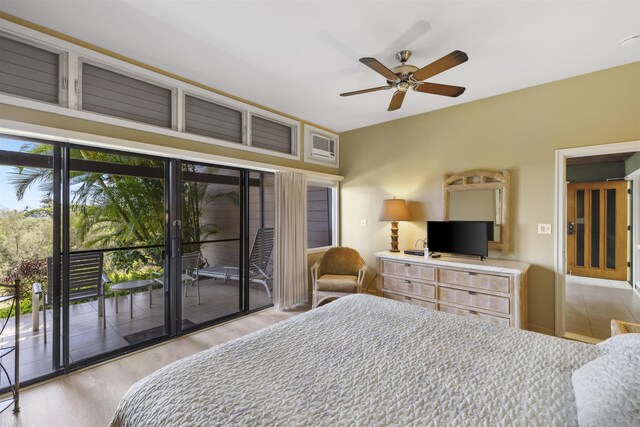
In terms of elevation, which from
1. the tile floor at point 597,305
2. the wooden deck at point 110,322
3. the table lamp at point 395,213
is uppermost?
the table lamp at point 395,213

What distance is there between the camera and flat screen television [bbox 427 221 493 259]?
3.33 meters

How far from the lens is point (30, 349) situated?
2498 millimetres

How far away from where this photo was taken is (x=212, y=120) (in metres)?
3.38

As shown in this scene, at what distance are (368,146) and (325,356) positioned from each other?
12.5ft

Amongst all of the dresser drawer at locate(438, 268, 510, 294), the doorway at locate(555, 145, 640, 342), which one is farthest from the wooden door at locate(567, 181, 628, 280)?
the dresser drawer at locate(438, 268, 510, 294)

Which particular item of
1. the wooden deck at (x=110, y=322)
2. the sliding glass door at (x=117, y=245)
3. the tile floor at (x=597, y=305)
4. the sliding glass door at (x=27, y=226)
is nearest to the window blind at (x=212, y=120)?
the sliding glass door at (x=117, y=245)

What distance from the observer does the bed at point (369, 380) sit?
3.34 ft

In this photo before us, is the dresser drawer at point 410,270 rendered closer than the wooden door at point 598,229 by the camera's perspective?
Yes

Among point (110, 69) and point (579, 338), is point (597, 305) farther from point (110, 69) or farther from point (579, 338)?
point (110, 69)

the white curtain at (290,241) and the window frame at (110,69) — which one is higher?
the window frame at (110,69)

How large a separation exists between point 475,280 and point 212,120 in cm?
349

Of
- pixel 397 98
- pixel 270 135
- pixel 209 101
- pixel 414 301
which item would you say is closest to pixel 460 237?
pixel 414 301

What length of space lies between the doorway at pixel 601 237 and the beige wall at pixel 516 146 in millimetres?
1600

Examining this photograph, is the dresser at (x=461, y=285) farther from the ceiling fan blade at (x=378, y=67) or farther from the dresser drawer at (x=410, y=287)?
the ceiling fan blade at (x=378, y=67)
